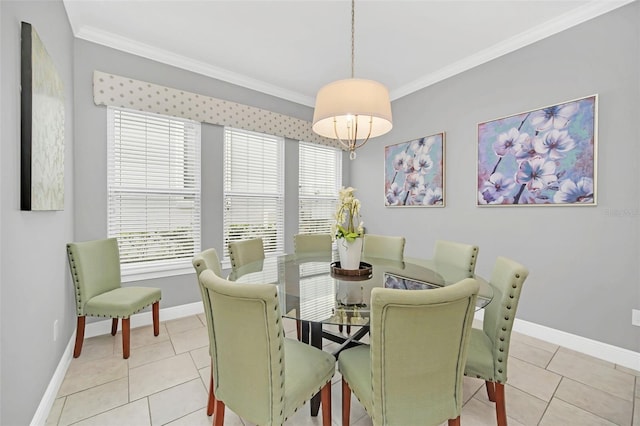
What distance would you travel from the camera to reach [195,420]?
158 centimetres

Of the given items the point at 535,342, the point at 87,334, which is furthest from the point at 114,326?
the point at 535,342

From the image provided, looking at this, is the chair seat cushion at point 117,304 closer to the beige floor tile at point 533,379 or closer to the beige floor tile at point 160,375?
the beige floor tile at point 160,375

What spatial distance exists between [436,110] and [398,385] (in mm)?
3251

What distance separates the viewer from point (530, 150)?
260 cm

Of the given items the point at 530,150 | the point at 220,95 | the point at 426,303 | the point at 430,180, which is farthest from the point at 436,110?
the point at 426,303

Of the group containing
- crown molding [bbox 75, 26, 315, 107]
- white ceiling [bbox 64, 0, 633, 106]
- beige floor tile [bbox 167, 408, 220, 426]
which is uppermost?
white ceiling [bbox 64, 0, 633, 106]

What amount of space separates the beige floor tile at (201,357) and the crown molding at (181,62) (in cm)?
292

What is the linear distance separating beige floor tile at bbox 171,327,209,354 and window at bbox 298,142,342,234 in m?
1.87

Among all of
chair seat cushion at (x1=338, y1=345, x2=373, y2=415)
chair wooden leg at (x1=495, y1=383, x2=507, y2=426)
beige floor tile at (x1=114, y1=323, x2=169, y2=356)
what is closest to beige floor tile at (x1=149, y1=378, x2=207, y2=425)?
beige floor tile at (x1=114, y1=323, x2=169, y2=356)

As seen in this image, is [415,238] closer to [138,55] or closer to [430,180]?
[430,180]

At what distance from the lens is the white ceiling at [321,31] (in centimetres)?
224

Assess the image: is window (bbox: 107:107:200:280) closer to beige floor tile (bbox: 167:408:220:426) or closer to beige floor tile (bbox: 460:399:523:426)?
beige floor tile (bbox: 167:408:220:426)

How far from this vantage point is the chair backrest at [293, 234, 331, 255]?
312 cm

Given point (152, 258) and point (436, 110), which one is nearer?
point (152, 258)
